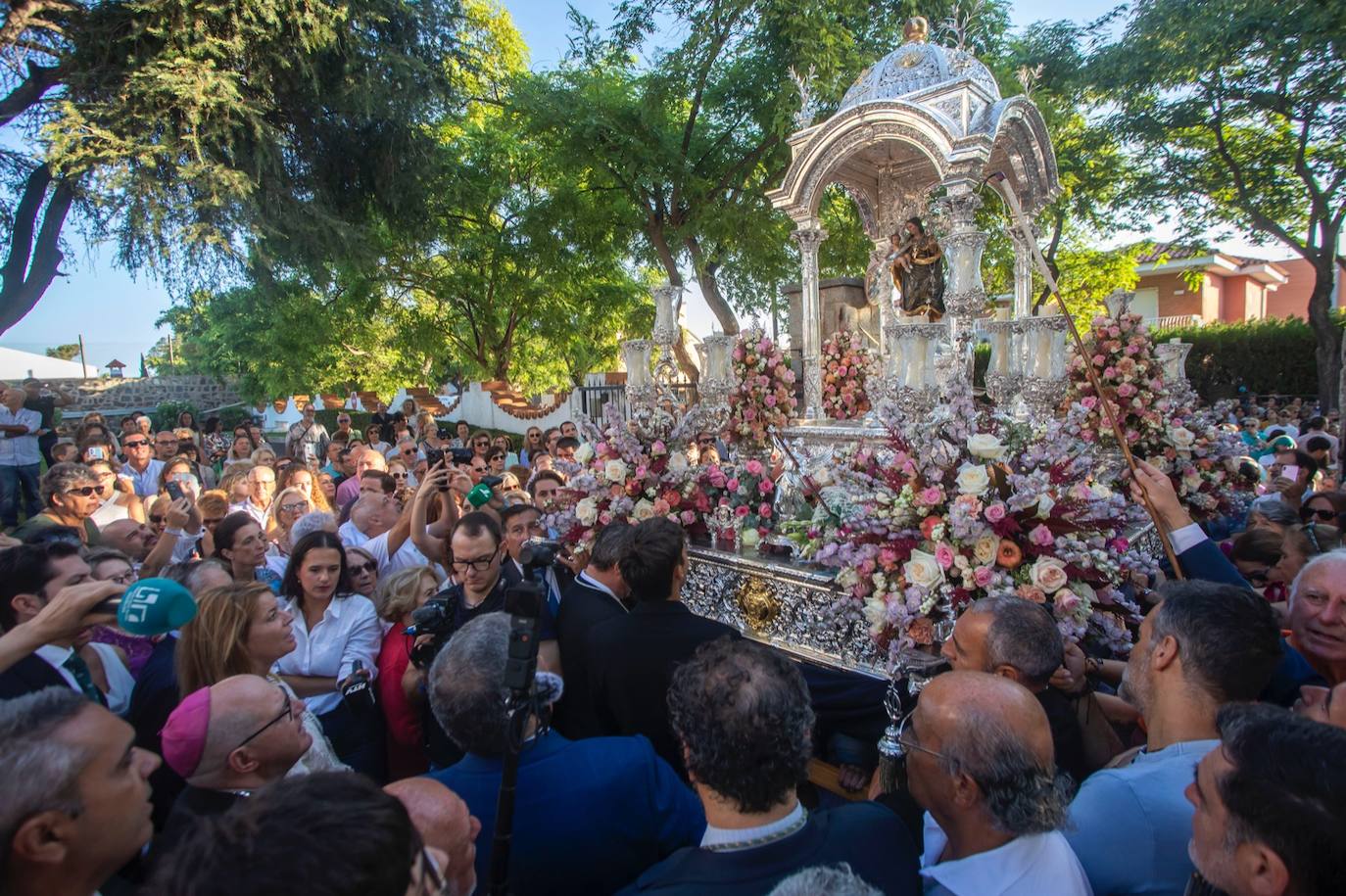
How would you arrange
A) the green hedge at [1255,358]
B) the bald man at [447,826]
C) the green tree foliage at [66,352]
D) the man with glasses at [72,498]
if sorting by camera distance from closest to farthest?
the bald man at [447,826], the man with glasses at [72,498], the green hedge at [1255,358], the green tree foliage at [66,352]

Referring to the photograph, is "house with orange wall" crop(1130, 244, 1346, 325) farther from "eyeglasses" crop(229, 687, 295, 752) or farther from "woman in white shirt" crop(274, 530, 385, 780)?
"eyeglasses" crop(229, 687, 295, 752)

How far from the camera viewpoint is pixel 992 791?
5.64ft

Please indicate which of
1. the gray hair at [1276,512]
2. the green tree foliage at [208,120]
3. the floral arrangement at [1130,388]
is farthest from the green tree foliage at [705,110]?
the gray hair at [1276,512]

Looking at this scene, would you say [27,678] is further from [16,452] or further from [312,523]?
[16,452]

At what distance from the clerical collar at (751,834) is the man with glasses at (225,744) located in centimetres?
114

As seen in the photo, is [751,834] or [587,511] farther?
[587,511]

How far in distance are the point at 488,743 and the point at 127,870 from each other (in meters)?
1.25

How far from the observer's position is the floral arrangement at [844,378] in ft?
32.1

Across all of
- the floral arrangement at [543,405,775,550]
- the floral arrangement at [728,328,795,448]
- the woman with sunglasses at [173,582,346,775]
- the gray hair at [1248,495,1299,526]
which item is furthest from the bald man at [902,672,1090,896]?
the floral arrangement at [728,328,795,448]

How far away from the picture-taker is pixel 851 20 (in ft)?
46.7

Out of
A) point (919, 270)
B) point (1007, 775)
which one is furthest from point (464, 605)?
point (919, 270)

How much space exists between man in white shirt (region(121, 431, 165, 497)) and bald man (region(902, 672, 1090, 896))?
7910 mm

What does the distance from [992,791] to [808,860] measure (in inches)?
18.2

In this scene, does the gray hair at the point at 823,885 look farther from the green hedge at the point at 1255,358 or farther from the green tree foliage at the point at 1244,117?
the green hedge at the point at 1255,358
